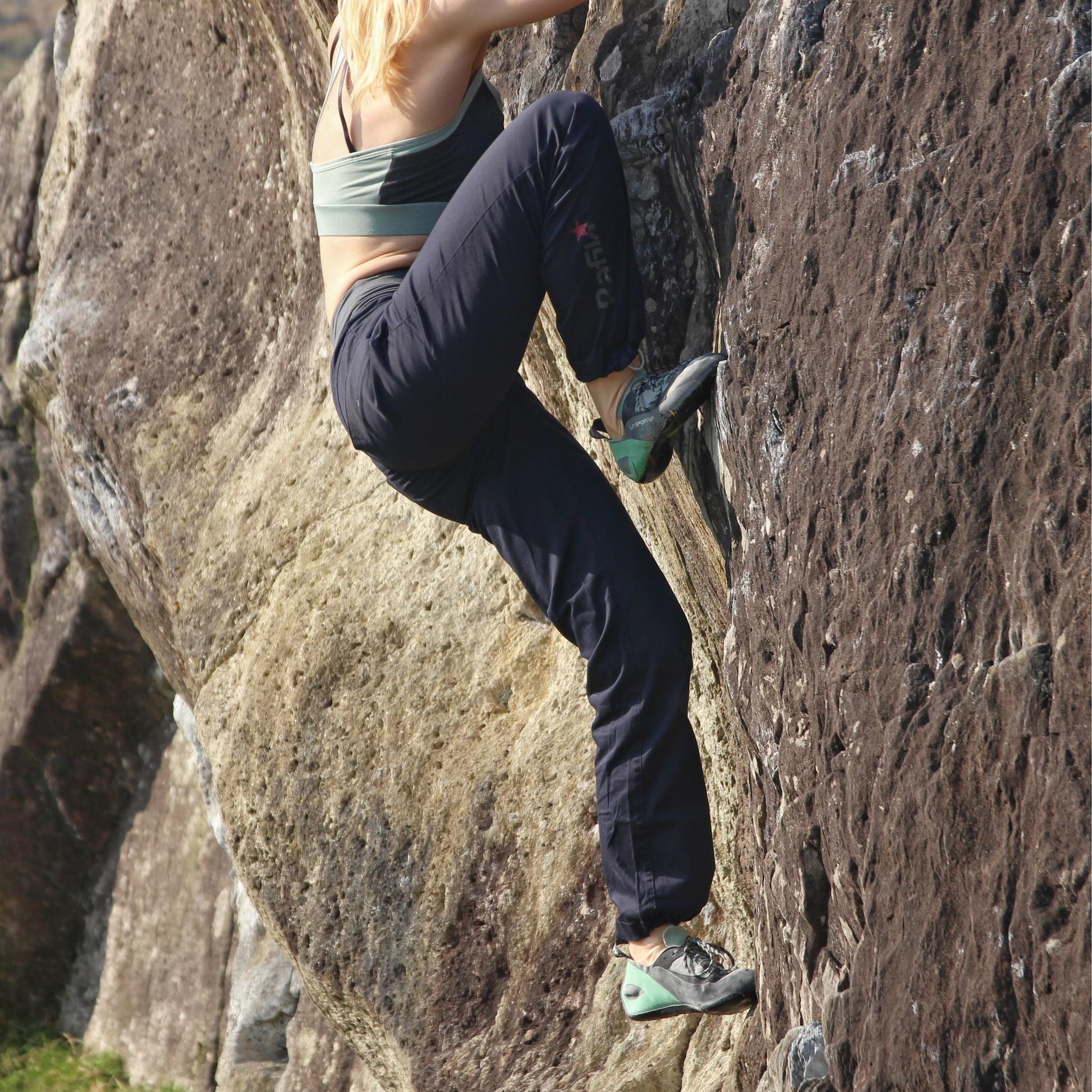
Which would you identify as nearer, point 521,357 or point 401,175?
point 521,357

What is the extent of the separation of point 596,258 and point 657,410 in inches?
15.3

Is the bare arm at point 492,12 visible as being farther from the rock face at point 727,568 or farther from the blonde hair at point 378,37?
the rock face at point 727,568

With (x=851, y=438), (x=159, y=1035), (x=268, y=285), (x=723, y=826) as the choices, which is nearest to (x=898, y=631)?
(x=851, y=438)

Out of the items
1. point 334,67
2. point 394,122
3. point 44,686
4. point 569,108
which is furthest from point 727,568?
point 44,686

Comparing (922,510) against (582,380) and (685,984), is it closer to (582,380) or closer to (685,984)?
(582,380)

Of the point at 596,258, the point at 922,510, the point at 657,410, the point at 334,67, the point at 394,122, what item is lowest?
the point at 922,510

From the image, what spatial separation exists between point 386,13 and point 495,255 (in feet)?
2.10

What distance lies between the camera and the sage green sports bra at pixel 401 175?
10.4ft

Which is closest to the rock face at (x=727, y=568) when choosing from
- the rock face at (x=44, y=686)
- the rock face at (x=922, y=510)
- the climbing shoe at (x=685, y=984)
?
the rock face at (x=922, y=510)

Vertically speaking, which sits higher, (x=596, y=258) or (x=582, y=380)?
(x=596, y=258)

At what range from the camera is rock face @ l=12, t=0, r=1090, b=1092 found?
238 centimetres

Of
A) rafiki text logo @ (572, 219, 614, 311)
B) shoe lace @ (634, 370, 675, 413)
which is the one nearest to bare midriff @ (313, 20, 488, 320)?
rafiki text logo @ (572, 219, 614, 311)

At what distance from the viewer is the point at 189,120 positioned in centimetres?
633

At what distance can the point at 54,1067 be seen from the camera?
344 inches
